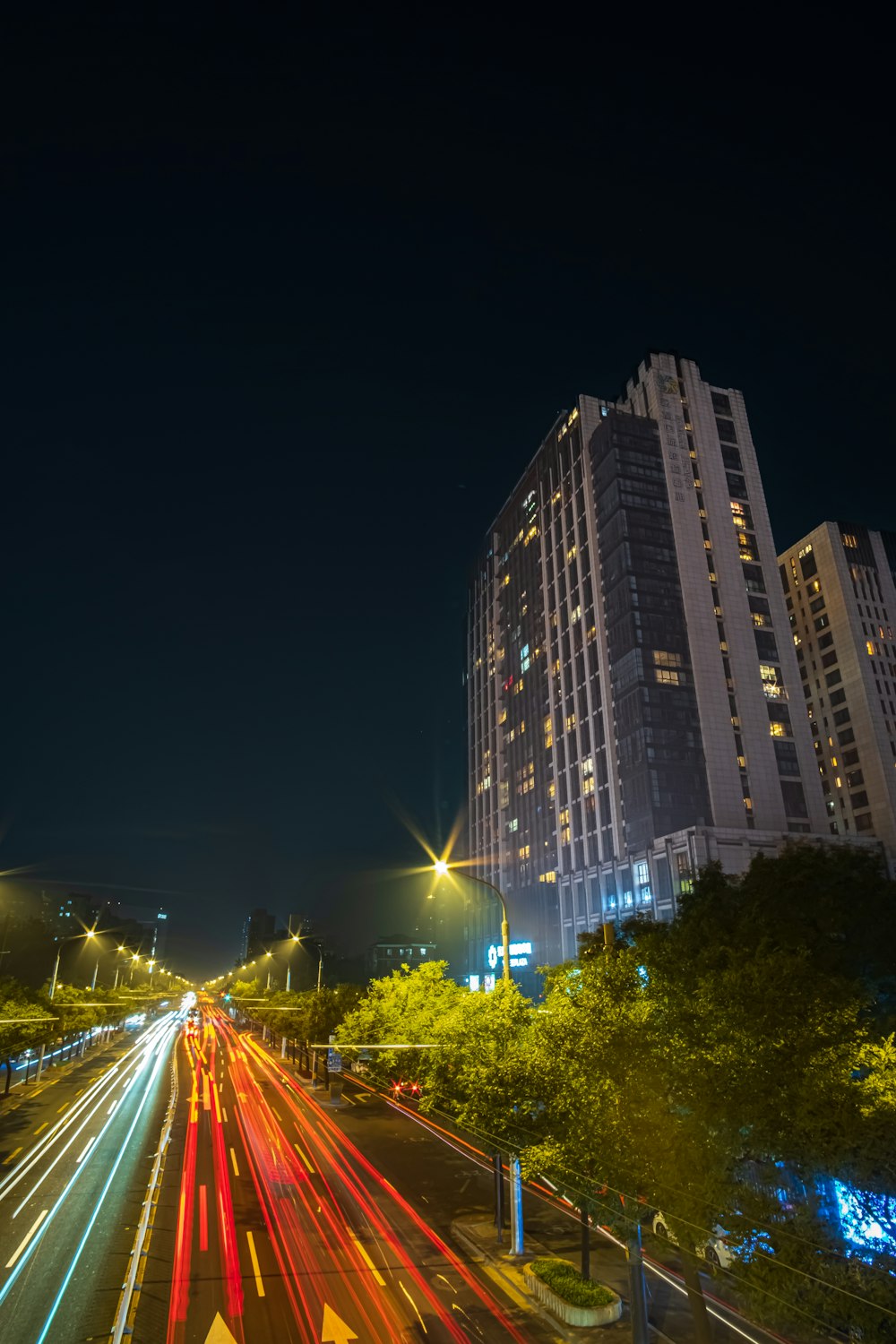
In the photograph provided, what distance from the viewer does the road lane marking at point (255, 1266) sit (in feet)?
73.2

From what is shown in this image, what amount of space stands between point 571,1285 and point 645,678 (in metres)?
90.0

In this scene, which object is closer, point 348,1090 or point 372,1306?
point 372,1306

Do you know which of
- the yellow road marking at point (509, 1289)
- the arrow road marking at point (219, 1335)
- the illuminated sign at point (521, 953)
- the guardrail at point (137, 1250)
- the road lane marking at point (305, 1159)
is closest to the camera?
the arrow road marking at point (219, 1335)

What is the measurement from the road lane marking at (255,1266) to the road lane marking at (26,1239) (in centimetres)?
791

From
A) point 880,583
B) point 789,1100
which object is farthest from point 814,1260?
point 880,583

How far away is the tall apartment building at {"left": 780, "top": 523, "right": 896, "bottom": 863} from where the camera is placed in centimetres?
12419

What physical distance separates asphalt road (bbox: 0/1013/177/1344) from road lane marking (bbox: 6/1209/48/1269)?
35 millimetres

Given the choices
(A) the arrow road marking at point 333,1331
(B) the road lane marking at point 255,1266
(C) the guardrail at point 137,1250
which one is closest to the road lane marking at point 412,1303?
(A) the arrow road marking at point 333,1331

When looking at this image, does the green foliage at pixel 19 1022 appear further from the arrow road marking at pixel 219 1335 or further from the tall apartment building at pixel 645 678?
the tall apartment building at pixel 645 678

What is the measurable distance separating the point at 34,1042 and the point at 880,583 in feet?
504

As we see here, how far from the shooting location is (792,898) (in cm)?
3838

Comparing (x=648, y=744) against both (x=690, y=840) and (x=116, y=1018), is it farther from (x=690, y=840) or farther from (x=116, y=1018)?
(x=116, y=1018)

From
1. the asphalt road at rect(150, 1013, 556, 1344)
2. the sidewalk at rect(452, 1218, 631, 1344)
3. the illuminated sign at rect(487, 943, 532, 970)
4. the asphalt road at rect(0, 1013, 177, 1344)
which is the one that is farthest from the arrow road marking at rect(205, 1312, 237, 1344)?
the illuminated sign at rect(487, 943, 532, 970)

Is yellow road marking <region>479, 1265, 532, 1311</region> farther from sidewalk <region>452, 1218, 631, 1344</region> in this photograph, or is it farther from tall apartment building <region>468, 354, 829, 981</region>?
tall apartment building <region>468, 354, 829, 981</region>
